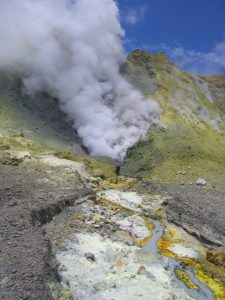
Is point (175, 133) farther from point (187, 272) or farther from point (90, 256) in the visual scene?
point (90, 256)

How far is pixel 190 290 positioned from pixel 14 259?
319 inches

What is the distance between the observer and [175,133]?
47.7 m

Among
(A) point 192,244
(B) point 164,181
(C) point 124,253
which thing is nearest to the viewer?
(C) point 124,253

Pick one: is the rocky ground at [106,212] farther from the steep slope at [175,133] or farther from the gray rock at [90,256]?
the steep slope at [175,133]

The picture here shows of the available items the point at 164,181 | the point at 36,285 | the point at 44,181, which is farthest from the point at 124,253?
the point at 164,181

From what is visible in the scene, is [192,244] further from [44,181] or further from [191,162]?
[191,162]

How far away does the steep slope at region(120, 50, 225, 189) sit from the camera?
133ft

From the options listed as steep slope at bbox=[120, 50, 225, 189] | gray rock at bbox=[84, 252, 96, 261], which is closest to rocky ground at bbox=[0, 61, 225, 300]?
gray rock at bbox=[84, 252, 96, 261]

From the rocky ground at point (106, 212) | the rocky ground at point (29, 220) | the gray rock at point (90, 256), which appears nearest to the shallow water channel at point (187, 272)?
the rocky ground at point (106, 212)

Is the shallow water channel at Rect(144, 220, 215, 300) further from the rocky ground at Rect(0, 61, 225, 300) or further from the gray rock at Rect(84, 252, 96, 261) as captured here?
the gray rock at Rect(84, 252, 96, 261)

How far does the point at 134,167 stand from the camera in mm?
Result: 45875

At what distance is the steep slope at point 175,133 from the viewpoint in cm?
4062

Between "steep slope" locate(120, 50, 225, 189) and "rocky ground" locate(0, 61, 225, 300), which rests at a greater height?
"steep slope" locate(120, 50, 225, 189)

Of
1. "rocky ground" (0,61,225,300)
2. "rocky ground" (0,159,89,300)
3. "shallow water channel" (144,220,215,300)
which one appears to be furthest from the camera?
"shallow water channel" (144,220,215,300)
